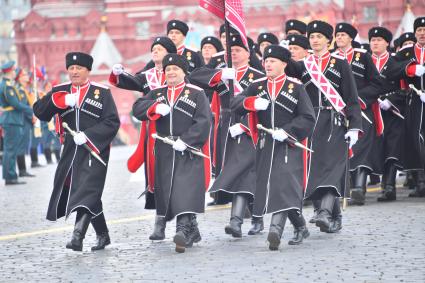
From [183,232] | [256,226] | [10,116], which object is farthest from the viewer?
[10,116]

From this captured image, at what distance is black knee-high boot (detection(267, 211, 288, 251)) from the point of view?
10461mm

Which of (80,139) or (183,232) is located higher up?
(80,139)

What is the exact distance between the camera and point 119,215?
14.4 metres

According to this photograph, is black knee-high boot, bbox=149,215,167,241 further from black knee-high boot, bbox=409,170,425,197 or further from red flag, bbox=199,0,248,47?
black knee-high boot, bbox=409,170,425,197

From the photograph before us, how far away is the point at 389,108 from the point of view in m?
14.9

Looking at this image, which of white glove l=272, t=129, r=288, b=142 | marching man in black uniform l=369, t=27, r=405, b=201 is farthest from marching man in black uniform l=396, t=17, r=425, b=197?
white glove l=272, t=129, r=288, b=142

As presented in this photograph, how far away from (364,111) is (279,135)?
381cm

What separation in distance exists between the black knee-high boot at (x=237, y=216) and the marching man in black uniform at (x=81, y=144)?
115 centimetres

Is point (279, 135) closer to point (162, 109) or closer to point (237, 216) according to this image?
point (162, 109)

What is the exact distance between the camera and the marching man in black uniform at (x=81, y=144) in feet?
36.0

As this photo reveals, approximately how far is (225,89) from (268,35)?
2.21 metres

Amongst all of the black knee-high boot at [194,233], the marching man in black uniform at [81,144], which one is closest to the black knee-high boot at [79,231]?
the marching man in black uniform at [81,144]

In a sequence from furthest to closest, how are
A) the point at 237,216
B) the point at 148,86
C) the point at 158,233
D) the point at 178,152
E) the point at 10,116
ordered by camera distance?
the point at 10,116
the point at 148,86
the point at 237,216
the point at 158,233
the point at 178,152

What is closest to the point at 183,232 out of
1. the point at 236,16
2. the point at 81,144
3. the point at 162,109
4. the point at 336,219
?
the point at 162,109
